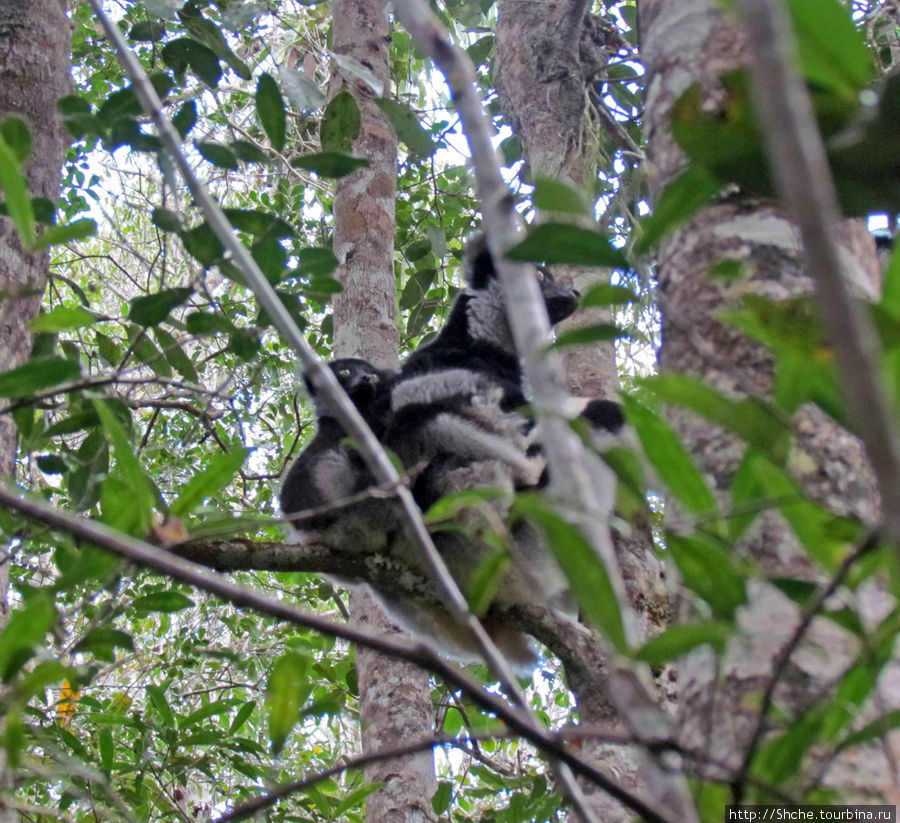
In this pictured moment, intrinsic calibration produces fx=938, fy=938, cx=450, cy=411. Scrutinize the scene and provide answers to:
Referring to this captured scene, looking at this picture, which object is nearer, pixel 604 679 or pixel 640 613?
pixel 604 679

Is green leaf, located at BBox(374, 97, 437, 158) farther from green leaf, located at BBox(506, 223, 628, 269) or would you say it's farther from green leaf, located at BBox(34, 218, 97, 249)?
green leaf, located at BBox(506, 223, 628, 269)

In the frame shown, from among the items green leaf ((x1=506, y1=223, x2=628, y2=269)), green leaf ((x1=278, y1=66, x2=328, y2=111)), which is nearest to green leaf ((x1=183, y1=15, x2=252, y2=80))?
green leaf ((x1=278, y1=66, x2=328, y2=111))

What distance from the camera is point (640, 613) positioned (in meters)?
2.98

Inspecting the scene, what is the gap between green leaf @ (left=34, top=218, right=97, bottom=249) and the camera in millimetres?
1411

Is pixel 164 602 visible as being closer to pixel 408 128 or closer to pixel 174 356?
pixel 174 356

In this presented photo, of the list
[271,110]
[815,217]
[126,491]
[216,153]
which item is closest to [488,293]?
[271,110]

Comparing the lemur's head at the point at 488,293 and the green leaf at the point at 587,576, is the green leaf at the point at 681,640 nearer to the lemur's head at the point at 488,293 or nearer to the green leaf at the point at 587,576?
the green leaf at the point at 587,576

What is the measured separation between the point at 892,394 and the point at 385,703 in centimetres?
347

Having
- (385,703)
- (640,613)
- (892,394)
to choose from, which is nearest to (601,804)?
(640,613)

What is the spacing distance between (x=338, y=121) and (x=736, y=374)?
2.05 m

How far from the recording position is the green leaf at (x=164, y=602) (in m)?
1.55

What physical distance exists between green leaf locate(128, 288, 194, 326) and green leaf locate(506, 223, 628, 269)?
1219mm

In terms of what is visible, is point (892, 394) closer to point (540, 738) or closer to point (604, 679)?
point (540, 738)

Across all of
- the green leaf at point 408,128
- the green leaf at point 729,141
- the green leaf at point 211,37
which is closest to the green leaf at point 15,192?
Answer: the green leaf at point 729,141
